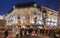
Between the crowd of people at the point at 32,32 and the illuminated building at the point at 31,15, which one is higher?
the illuminated building at the point at 31,15

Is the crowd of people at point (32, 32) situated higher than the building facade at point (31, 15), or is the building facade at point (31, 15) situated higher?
the building facade at point (31, 15)

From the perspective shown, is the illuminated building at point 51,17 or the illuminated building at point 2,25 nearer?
the illuminated building at point 51,17

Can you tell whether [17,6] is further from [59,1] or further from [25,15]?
[59,1]

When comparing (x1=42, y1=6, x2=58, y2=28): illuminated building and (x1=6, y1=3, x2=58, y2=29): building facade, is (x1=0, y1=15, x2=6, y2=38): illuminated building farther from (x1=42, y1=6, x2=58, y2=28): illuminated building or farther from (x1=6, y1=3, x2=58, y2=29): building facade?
(x1=42, y1=6, x2=58, y2=28): illuminated building

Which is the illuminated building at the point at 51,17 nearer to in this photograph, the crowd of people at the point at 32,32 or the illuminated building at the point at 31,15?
the illuminated building at the point at 31,15

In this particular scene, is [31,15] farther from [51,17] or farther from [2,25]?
[2,25]

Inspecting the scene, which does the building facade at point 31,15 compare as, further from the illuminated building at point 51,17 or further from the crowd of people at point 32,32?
the crowd of people at point 32,32

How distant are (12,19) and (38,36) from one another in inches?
23.5

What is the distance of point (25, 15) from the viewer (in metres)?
2.89

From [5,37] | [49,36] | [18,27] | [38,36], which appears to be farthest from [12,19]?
[49,36]

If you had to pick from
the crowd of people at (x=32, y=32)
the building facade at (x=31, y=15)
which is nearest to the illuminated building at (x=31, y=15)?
the building facade at (x=31, y=15)

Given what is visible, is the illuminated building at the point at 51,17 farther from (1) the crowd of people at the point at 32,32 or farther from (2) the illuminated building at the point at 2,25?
(2) the illuminated building at the point at 2,25

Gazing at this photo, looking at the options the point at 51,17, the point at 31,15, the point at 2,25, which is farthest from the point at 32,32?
the point at 2,25

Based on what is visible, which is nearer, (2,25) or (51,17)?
(51,17)
